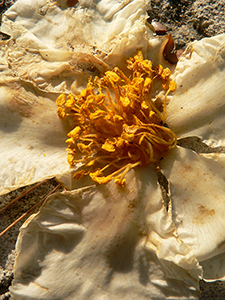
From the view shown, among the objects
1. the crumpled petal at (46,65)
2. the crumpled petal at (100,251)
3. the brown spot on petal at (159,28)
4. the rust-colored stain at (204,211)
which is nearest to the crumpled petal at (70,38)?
the crumpled petal at (46,65)

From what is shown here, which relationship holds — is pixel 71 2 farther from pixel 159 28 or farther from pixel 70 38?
pixel 159 28

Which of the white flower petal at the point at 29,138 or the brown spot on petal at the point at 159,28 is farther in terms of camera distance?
the brown spot on petal at the point at 159,28

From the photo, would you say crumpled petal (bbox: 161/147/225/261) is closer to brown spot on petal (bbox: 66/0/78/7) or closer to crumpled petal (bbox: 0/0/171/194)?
crumpled petal (bbox: 0/0/171/194)

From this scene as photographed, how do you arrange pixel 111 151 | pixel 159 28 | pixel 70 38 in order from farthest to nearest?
pixel 159 28, pixel 70 38, pixel 111 151

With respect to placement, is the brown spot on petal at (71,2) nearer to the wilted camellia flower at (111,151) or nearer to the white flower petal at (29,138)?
the wilted camellia flower at (111,151)

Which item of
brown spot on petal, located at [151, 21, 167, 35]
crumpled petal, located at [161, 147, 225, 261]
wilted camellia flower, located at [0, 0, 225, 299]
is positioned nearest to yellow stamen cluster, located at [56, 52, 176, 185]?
wilted camellia flower, located at [0, 0, 225, 299]

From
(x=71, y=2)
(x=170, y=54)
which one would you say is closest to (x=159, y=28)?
(x=170, y=54)

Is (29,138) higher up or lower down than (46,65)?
lower down
